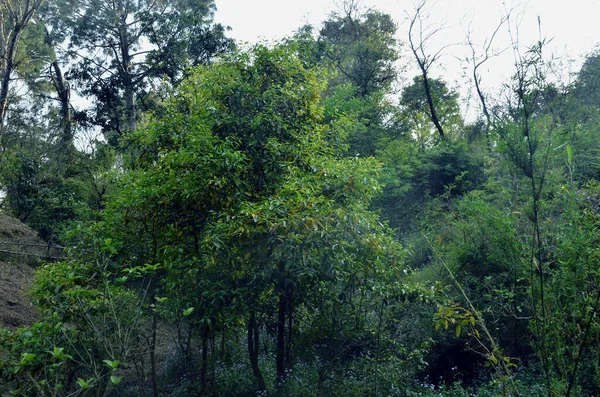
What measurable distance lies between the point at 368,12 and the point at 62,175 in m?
14.4

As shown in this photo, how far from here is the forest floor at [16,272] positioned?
9.38 m

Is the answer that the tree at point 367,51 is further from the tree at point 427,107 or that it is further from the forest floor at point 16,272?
the forest floor at point 16,272

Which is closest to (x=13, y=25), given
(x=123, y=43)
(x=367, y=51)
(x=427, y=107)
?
(x=123, y=43)

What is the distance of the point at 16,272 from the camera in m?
11.6

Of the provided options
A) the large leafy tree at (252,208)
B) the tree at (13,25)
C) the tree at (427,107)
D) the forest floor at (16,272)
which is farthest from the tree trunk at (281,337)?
the tree at (427,107)

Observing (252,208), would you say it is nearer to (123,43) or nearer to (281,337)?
(281,337)

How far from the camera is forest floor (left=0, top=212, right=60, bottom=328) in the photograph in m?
9.38

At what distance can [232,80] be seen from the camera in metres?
6.24

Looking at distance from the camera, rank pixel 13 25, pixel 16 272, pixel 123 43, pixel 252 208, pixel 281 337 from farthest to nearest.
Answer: pixel 123 43
pixel 13 25
pixel 16 272
pixel 281 337
pixel 252 208

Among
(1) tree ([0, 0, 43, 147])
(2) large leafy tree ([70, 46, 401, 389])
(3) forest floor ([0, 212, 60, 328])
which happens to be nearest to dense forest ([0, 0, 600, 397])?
(2) large leafy tree ([70, 46, 401, 389])

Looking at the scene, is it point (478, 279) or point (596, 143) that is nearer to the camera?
point (478, 279)

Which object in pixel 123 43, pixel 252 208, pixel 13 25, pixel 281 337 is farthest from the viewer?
pixel 123 43

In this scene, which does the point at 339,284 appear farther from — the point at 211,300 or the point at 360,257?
the point at 211,300

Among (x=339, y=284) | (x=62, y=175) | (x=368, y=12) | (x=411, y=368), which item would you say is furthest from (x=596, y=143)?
(x=62, y=175)
